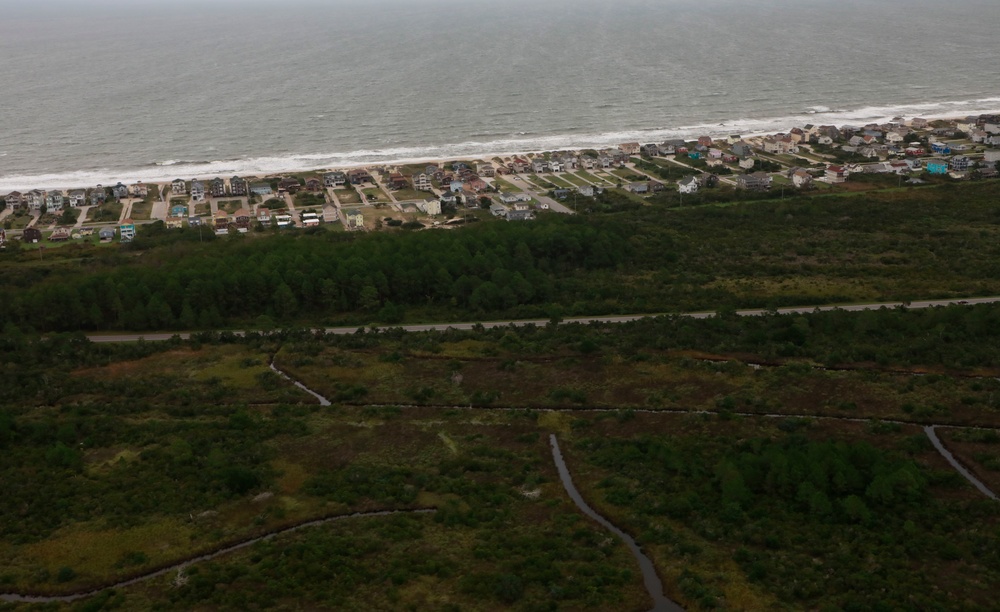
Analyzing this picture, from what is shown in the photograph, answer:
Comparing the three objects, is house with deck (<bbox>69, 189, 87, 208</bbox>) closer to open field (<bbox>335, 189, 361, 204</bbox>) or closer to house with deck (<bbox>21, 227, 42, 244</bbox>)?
house with deck (<bbox>21, 227, 42, 244</bbox>)

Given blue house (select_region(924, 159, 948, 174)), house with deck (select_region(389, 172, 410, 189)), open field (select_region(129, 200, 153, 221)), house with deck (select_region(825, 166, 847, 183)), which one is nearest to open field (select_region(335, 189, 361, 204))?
house with deck (select_region(389, 172, 410, 189))

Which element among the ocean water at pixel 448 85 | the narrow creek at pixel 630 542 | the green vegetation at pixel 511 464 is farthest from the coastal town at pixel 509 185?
the narrow creek at pixel 630 542

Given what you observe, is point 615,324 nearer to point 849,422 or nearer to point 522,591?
point 849,422

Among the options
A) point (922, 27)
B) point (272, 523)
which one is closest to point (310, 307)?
point (272, 523)

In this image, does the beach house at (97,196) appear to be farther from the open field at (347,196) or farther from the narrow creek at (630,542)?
the narrow creek at (630,542)

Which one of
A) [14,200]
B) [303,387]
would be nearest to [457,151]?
[14,200]

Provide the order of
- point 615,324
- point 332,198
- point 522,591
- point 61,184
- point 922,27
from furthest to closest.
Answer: point 922,27 → point 61,184 → point 332,198 → point 615,324 → point 522,591

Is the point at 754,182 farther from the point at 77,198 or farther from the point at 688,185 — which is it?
the point at 77,198
